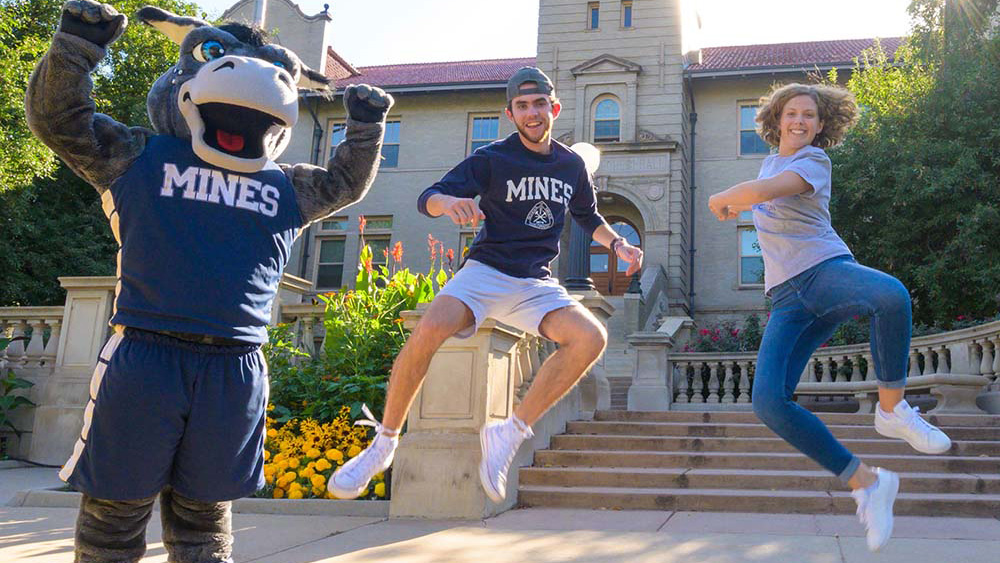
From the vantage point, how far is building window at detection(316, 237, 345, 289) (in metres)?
25.7

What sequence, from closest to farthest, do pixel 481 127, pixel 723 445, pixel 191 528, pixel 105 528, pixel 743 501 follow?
pixel 105 528, pixel 191 528, pixel 743 501, pixel 723 445, pixel 481 127

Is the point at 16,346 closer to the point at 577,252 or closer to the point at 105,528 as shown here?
the point at 105,528

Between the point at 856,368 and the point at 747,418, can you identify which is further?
the point at 856,368

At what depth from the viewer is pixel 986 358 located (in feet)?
33.2

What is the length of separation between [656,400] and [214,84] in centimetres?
1019

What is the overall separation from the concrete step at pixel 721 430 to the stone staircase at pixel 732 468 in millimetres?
11

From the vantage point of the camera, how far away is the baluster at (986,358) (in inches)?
397

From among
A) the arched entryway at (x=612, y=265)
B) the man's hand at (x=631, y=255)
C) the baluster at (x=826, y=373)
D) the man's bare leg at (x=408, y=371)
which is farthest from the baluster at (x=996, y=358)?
the arched entryway at (x=612, y=265)

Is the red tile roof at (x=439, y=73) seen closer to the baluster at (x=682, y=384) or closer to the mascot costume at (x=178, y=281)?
the baluster at (x=682, y=384)

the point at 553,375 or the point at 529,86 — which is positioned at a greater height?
the point at 529,86

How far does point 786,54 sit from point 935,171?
1252 cm

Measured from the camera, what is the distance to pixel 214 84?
306 cm

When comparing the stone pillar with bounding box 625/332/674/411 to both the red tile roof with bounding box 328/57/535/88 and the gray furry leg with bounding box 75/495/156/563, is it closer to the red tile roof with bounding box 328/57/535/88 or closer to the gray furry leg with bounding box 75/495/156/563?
the gray furry leg with bounding box 75/495/156/563

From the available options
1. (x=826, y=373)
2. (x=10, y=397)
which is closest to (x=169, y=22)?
(x=10, y=397)
